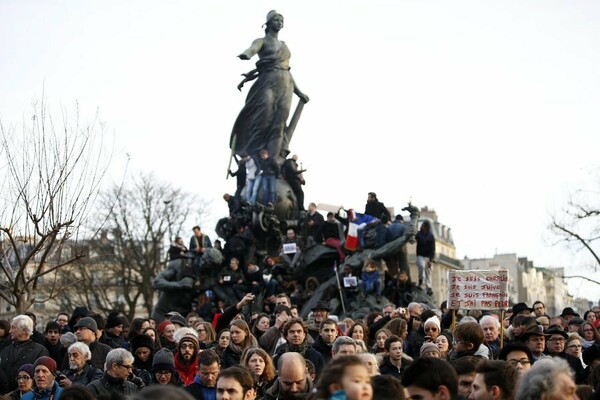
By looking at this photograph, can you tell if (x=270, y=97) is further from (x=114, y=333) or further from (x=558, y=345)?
(x=558, y=345)

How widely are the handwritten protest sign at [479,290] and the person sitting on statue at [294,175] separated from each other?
16.5m

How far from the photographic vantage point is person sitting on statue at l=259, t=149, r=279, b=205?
30.0 metres

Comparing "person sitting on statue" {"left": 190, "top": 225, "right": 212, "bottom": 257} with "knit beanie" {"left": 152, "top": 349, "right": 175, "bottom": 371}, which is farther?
"person sitting on statue" {"left": 190, "top": 225, "right": 212, "bottom": 257}

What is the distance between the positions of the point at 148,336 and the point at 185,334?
1001mm

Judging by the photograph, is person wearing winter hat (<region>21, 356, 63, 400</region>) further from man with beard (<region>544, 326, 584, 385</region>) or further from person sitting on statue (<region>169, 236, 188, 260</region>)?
person sitting on statue (<region>169, 236, 188, 260</region>)

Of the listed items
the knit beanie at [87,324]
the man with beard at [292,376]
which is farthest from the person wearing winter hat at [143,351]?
the man with beard at [292,376]

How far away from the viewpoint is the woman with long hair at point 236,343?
11.7 m

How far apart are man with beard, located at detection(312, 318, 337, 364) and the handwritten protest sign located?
270 centimetres

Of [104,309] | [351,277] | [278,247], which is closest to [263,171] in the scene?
[278,247]

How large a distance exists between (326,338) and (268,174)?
18.7 metres

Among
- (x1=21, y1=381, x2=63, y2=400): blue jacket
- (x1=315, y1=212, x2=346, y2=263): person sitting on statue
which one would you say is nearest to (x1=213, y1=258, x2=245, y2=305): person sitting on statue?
(x1=315, y1=212, x2=346, y2=263): person sitting on statue

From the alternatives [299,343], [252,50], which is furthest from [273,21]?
[299,343]

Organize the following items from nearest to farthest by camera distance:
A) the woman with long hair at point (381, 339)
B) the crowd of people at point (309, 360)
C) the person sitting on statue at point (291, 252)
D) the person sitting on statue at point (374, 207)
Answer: the crowd of people at point (309, 360), the woman with long hair at point (381, 339), the person sitting on statue at point (374, 207), the person sitting on statue at point (291, 252)

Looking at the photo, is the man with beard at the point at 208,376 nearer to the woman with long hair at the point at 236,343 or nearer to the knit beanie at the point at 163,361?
the knit beanie at the point at 163,361
